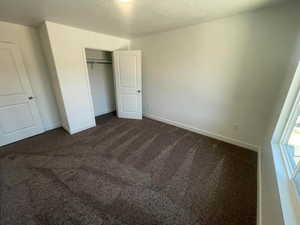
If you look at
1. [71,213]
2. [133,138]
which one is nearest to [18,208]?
[71,213]

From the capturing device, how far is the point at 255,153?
2.41 meters

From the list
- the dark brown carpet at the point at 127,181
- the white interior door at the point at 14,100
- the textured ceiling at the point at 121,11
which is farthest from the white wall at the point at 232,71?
the white interior door at the point at 14,100

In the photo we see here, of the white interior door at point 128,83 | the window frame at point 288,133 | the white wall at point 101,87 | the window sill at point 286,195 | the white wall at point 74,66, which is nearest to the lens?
the window sill at point 286,195

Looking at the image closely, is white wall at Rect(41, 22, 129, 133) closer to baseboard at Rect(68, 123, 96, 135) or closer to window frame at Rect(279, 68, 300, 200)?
baseboard at Rect(68, 123, 96, 135)

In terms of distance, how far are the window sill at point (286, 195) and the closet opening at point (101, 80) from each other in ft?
13.9

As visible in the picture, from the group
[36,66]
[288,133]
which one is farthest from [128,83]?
[288,133]

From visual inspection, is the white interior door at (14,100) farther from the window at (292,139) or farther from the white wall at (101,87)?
the window at (292,139)

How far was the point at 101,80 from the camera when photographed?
421 centimetres

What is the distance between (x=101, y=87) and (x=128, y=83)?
1049 mm

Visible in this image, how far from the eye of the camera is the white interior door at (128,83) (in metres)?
3.58

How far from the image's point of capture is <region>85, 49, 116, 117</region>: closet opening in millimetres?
3881

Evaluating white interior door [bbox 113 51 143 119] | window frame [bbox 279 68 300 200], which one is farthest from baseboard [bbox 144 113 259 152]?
window frame [bbox 279 68 300 200]

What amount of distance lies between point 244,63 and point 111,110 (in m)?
3.95

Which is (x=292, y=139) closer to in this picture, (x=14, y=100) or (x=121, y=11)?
(x=121, y=11)
